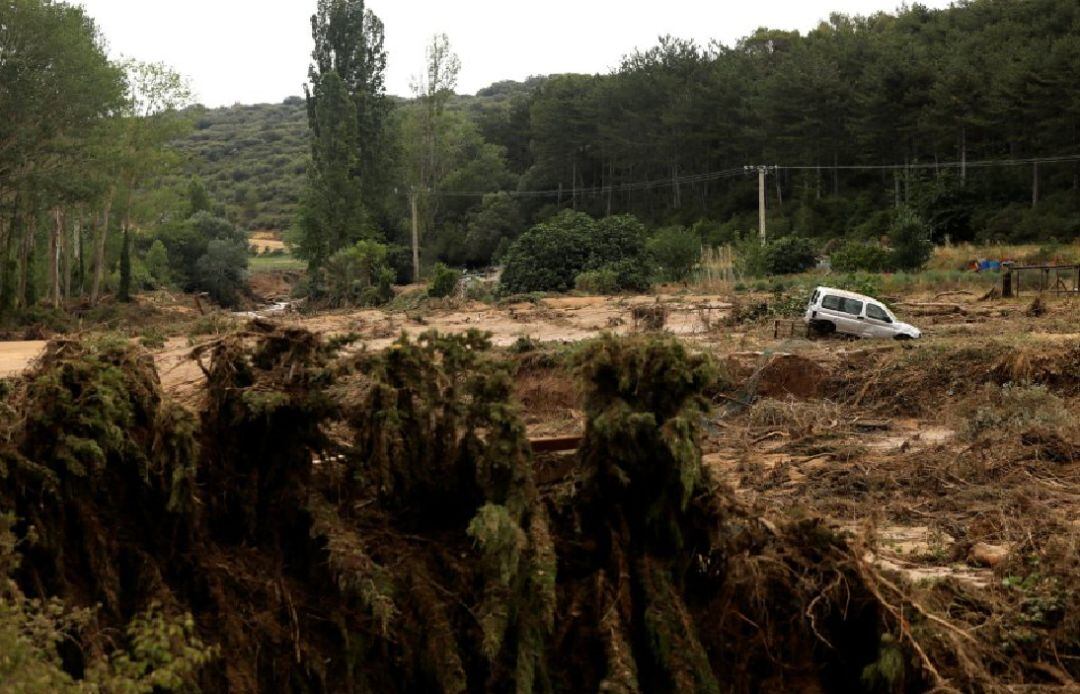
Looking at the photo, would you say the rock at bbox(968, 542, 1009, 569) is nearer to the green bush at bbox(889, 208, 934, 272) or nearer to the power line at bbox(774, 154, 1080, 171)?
the green bush at bbox(889, 208, 934, 272)

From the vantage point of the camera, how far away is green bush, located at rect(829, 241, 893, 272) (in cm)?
4434

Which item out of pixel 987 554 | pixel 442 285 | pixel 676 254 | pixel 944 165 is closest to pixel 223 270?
pixel 442 285

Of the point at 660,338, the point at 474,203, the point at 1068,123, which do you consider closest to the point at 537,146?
the point at 474,203

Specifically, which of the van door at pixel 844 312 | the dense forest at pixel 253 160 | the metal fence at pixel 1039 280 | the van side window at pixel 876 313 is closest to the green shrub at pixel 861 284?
the metal fence at pixel 1039 280

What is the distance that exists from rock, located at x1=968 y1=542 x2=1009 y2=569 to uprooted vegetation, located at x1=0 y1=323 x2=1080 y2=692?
5.85 feet

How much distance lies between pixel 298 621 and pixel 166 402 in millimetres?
1893

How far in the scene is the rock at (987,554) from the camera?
13.1 metres

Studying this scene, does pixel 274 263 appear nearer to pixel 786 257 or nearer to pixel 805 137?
pixel 805 137

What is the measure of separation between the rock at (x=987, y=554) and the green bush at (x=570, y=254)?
1313 inches

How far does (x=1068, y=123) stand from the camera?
54.4 metres

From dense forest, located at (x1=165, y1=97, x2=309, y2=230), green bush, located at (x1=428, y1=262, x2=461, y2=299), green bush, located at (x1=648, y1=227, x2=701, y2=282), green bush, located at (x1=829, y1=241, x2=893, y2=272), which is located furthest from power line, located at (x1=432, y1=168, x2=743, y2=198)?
green bush, located at (x1=428, y1=262, x2=461, y2=299)

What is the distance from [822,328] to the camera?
86.7ft

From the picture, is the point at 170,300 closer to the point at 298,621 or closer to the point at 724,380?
the point at 724,380

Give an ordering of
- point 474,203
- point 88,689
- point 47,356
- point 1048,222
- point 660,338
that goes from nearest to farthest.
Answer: point 88,689 → point 47,356 → point 660,338 → point 1048,222 → point 474,203
